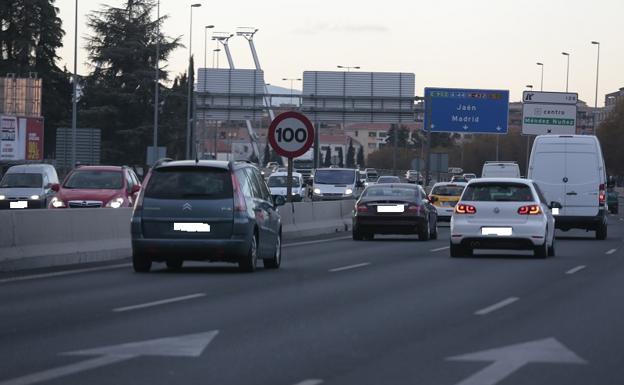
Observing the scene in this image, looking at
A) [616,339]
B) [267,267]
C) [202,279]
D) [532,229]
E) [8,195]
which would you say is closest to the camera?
[616,339]

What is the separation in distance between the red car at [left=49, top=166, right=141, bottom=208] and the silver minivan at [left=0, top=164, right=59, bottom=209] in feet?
26.0

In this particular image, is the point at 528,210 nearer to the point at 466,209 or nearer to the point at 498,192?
the point at 498,192

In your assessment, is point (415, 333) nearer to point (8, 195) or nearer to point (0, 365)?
point (0, 365)

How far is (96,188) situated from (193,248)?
48.2 ft

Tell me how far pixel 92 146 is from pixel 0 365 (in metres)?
59.1

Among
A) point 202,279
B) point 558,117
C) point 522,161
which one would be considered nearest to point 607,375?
point 202,279

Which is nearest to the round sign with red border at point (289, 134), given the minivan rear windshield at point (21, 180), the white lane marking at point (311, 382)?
the minivan rear windshield at point (21, 180)

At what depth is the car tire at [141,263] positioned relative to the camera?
20.7 metres

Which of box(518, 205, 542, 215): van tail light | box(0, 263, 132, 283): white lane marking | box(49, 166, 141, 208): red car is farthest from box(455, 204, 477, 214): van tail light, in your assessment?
box(49, 166, 141, 208): red car

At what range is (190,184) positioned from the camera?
20.5 meters

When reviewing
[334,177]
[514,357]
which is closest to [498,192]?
[514,357]

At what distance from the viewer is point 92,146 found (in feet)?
225

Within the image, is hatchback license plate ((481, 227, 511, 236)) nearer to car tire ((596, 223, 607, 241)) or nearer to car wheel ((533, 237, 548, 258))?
car wheel ((533, 237, 548, 258))

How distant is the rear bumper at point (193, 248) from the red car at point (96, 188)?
44.3 ft
